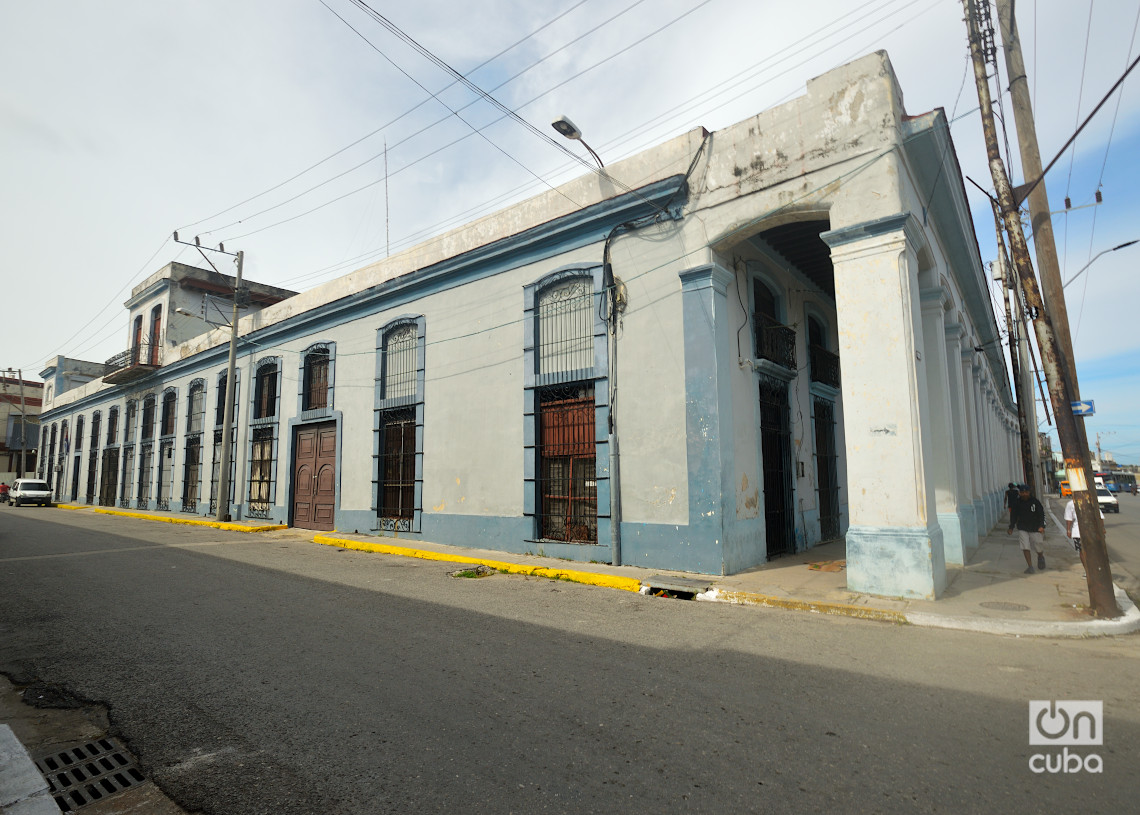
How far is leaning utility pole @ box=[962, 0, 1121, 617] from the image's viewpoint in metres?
6.46

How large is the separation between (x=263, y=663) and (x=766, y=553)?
8167 millimetres

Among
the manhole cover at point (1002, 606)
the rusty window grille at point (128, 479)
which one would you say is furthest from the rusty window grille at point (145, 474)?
the manhole cover at point (1002, 606)

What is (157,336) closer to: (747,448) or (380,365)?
(380,365)

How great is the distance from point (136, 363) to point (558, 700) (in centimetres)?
2857

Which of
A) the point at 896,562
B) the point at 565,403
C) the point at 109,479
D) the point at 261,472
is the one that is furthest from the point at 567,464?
the point at 109,479

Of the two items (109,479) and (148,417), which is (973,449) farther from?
(109,479)

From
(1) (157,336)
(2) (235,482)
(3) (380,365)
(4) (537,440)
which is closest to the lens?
(4) (537,440)

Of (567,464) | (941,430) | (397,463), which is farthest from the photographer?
(397,463)

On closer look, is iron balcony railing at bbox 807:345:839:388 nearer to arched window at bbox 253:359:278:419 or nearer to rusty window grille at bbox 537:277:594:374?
rusty window grille at bbox 537:277:594:374

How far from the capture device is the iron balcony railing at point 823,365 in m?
13.4

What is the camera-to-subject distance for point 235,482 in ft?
64.2

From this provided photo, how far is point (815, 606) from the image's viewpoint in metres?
7.11

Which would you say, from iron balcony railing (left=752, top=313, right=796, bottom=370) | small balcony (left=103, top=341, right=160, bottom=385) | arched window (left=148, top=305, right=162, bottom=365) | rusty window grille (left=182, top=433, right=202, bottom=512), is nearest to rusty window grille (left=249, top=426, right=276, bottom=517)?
rusty window grille (left=182, top=433, right=202, bottom=512)

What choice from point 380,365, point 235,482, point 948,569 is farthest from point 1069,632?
point 235,482
